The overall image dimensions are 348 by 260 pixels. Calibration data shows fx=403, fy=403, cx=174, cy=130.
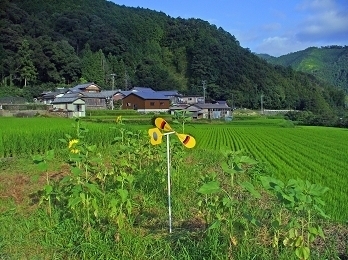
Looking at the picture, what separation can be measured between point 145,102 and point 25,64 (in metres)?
19.5

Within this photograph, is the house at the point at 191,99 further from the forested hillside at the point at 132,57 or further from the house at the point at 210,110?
the house at the point at 210,110

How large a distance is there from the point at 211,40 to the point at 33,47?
38889 mm

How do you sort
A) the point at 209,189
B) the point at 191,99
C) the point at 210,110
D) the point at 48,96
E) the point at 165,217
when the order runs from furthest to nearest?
the point at 191,99
the point at 210,110
the point at 48,96
the point at 165,217
the point at 209,189

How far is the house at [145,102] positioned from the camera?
5219 cm

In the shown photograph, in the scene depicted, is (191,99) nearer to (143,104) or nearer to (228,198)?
(143,104)

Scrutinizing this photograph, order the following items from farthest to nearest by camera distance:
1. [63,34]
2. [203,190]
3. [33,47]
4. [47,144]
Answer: [63,34], [33,47], [47,144], [203,190]

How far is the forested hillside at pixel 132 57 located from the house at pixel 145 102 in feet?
44.4

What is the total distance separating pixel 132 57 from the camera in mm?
79375

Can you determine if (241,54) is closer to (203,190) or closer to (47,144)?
(47,144)

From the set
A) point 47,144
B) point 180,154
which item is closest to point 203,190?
point 180,154

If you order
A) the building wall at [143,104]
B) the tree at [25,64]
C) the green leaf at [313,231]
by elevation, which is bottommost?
the green leaf at [313,231]

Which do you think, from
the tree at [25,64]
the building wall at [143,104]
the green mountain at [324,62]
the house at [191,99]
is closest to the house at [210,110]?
the building wall at [143,104]

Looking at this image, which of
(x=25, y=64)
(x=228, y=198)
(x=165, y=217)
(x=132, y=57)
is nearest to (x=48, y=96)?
(x=25, y=64)

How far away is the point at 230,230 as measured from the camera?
3.30 metres
